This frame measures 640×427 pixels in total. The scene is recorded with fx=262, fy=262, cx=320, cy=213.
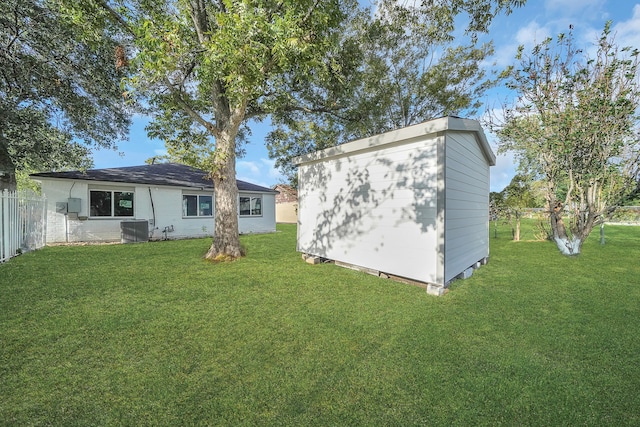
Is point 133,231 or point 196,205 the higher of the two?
point 196,205

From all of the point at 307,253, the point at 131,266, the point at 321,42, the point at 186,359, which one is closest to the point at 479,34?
the point at 321,42

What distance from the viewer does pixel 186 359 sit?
2.45m

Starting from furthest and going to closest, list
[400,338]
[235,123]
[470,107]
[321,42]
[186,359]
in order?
[470,107] < [235,123] < [321,42] < [400,338] < [186,359]

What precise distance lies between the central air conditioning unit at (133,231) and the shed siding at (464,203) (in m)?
10.7

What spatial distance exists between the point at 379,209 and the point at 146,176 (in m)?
10.9

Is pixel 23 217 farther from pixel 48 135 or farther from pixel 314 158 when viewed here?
pixel 314 158

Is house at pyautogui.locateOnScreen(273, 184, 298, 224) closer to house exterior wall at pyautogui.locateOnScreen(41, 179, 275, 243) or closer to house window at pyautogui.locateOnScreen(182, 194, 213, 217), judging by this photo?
house exterior wall at pyautogui.locateOnScreen(41, 179, 275, 243)

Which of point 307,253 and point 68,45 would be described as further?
point 68,45

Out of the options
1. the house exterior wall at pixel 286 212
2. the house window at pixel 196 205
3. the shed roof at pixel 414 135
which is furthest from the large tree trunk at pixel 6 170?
the house exterior wall at pixel 286 212

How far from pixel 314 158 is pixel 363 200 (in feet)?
6.33

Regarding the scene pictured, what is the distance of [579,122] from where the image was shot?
7098mm

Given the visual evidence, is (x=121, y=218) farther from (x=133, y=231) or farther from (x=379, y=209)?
(x=379, y=209)

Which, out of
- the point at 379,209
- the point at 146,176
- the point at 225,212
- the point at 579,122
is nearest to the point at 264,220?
the point at 146,176

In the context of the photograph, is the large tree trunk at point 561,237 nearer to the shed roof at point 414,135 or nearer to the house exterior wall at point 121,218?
the shed roof at point 414,135
